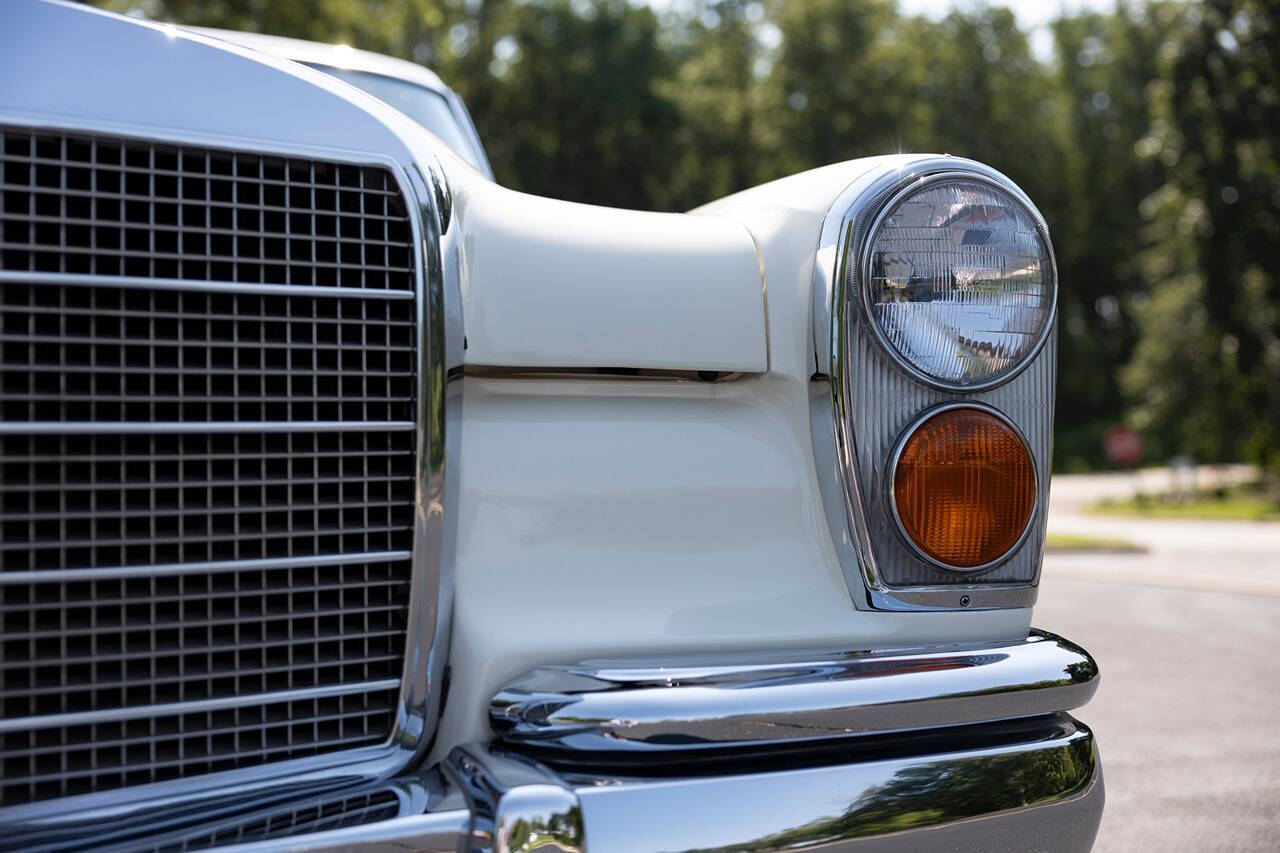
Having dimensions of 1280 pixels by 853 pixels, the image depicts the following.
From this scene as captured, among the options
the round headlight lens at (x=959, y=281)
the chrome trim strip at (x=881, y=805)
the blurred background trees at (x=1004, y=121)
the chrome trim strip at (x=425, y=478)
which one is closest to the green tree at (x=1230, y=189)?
the blurred background trees at (x=1004, y=121)

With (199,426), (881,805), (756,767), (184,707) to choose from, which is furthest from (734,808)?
(199,426)

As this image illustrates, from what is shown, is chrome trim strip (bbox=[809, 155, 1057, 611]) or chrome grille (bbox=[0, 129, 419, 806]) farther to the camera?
chrome trim strip (bbox=[809, 155, 1057, 611])

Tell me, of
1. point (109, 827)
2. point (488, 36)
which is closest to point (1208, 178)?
point (488, 36)

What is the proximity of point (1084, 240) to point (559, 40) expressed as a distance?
19839 millimetres

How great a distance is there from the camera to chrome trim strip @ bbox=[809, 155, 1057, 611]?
4.90 ft

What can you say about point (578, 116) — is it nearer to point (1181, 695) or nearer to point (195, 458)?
point (1181, 695)

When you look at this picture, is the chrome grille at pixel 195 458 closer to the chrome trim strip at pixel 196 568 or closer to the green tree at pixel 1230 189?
the chrome trim strip at pixel 196 568

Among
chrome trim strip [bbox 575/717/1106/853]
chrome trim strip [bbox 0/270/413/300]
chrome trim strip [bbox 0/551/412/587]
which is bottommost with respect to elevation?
chrome trim strip [bbox 575/717/1106/853]

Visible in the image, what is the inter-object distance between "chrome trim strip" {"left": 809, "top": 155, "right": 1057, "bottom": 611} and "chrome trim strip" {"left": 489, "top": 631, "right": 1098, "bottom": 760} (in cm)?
10

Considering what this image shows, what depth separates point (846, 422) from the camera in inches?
59.1

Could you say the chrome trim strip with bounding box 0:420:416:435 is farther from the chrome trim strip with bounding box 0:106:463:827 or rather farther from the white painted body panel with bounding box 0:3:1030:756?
the white painted body panel with bounding box 0:3:1030:756

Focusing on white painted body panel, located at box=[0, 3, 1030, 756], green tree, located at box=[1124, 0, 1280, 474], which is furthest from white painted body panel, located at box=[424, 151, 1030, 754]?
green tree, located at box=[1124, 0, 1280, 474]

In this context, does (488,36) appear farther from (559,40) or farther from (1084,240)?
(1084,240)

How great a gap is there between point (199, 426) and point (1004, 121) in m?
36.9
